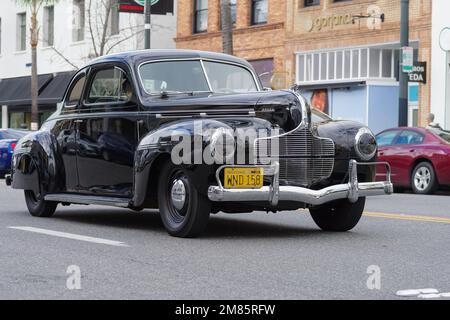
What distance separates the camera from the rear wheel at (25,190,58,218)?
11820mm

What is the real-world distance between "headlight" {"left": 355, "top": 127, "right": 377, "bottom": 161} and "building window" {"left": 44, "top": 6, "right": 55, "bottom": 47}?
37431 mm

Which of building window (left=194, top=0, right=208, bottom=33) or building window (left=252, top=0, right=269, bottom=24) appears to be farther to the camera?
building window (left=194, top=0, right=208, bottom=33)

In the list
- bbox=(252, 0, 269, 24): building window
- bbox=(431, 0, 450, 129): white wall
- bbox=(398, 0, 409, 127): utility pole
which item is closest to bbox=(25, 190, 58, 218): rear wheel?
bbox=(398, 0, 409, 127): utility pole

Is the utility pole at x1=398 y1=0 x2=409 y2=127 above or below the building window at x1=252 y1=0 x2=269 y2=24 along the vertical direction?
below

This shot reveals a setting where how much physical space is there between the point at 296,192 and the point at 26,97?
3742 centimetres

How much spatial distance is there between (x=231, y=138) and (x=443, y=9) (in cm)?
1902

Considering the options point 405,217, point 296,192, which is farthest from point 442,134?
point 296,192

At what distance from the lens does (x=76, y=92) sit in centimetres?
1163

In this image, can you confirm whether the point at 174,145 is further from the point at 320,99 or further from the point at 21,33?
the point at 21,33

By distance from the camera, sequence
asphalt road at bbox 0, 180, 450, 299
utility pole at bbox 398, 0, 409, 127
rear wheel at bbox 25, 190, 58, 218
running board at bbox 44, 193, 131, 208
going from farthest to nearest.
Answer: utility pole at bbox 398, 0, 409, 127, rear wheel at bbox 25, 190, 58, 218, running board at bbox 44, 193, 131, 208, asphalt road at bbox 0, 180, 450, 299

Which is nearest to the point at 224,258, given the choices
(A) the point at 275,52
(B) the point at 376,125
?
(B) the point at 376,125

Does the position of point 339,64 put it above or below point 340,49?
below

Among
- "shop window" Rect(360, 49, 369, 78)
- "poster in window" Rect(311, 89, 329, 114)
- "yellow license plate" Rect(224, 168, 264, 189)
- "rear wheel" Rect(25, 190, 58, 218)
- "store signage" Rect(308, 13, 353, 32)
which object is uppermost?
"store signage" Rect(308, 13, 353, 32)

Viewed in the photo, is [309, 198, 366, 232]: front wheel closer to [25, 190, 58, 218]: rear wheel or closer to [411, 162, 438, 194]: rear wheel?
[25, 190, 58, 218]: rear wheel
